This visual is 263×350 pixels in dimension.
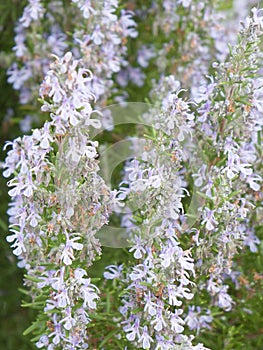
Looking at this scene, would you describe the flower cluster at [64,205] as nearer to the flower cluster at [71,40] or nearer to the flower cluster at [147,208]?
the flower cluster at [147,208]

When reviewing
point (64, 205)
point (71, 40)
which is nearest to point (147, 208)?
point (64, 205)

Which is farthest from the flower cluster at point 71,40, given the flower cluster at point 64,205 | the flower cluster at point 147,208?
the flower cluster at point 64,205

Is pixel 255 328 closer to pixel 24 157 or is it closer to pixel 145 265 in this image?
pixel 145 265

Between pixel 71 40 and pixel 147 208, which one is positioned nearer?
pixel 147 208

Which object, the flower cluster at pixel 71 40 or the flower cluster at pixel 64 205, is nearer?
the flower cluster at pixel 64 205

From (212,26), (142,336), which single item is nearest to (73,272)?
(142,336)

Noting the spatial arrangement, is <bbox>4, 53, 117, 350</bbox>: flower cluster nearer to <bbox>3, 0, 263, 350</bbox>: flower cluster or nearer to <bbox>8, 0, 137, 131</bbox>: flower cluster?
<bbox>3, 0, 263, 350</bbox>: flower cluster

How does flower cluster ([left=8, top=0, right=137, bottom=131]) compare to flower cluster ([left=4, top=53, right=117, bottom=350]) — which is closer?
flower cluster ([left=4, top=53, right=117, bottom=350])

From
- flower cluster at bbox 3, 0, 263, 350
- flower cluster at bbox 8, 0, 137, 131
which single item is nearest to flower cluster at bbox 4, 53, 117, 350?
flower cluster at bbox 3, 0, 263, 350

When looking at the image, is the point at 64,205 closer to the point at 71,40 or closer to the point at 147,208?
the point at 147,208

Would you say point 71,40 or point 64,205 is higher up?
point 71,40

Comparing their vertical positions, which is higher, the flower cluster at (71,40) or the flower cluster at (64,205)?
the flower cluster at (71,40)
